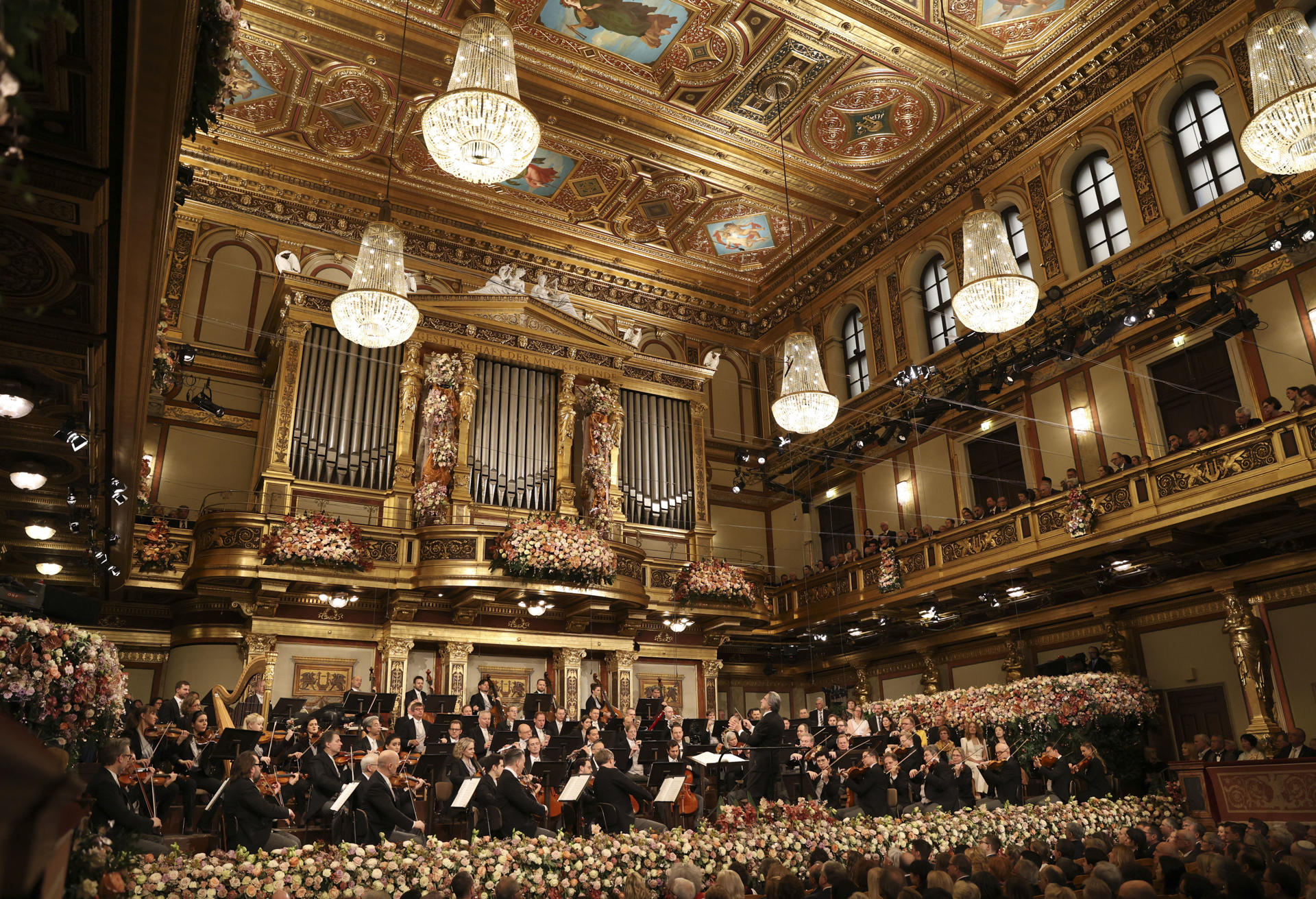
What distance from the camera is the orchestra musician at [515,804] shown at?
7.54 meters

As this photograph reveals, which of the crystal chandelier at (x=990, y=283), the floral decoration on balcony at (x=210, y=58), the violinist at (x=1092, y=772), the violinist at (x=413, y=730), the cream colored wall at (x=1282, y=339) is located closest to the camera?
the floral decoration on balcony at (x=210, y=58)

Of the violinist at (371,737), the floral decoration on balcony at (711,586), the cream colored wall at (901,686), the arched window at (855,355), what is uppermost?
the arched window at (855,355)

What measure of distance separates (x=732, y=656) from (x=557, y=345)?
7614 mm

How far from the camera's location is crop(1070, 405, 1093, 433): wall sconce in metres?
14.9

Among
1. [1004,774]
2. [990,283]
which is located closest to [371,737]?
[1004,774]

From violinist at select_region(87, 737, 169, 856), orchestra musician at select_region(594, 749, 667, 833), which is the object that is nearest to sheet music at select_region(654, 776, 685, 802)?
orchestra musician at select_region(594, 749, 667, 833)

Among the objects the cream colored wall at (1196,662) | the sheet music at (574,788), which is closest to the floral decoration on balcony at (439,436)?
the sheet music at (574,788)

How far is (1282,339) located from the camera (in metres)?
12.5

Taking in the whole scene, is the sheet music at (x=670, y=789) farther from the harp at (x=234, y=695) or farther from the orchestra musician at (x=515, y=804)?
the harp at (x=234, y=695)

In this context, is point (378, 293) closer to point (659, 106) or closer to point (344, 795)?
point (344, 795)

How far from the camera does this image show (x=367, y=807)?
7.22m

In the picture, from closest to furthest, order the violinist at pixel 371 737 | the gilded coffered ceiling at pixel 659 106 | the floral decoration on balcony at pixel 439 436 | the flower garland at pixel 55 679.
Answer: the flower garland at pixel 55 679 < the violinist at pixel 371 737 < the gilded coffered ceiling at pixel 659 106 < the floral decoration on balcony at pixel 439 436

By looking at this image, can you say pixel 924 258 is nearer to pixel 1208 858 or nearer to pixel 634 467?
pixel 634 467

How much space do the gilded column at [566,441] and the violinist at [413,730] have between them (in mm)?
6017
